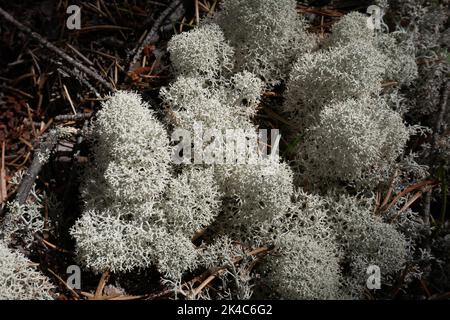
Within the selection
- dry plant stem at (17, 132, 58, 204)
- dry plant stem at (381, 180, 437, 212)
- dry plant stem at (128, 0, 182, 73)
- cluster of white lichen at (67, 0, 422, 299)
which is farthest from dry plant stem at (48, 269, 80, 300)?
dry plant stem at (381, 180, 437, 212)

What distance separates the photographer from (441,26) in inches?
120

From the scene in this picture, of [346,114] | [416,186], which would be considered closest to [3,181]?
[346,114]

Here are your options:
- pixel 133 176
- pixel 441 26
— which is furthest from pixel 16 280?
pixel 441 26

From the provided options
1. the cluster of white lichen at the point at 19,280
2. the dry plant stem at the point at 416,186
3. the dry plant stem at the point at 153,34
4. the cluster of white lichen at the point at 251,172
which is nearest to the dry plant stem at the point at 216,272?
the cluster of white lichen at the point at 251,172

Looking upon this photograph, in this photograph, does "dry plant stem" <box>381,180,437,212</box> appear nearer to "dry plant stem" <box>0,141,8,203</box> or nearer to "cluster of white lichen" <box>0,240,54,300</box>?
"cluster of white lichen" <box>0,240,54,300</box>

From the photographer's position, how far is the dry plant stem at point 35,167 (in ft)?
7.89

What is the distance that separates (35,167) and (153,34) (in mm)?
1013

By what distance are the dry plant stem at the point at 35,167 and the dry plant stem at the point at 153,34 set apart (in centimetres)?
59

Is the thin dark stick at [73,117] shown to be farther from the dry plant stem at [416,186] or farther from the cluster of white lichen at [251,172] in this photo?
the dry plant stem at [416,186]

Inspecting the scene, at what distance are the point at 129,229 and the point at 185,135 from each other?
53 centimetres

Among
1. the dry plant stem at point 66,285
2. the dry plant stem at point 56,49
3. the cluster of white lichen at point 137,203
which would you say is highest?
the dry plant stem at point 56,49

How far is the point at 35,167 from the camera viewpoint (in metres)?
2.47

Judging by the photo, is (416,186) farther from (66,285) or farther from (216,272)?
(66,285)

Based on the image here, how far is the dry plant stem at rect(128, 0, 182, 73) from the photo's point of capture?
279cm
